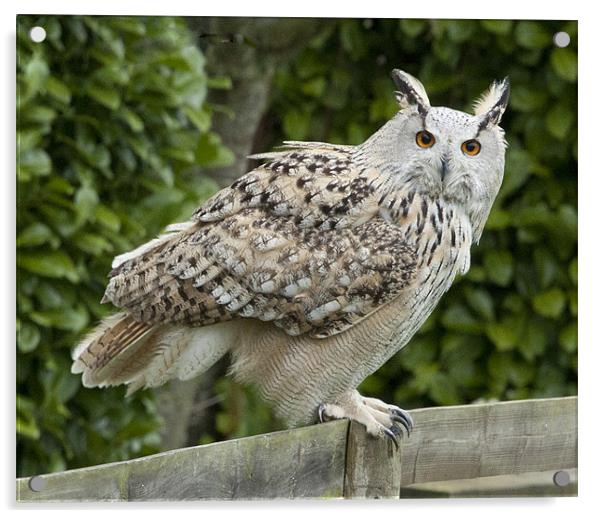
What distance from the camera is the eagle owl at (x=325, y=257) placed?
2.29m

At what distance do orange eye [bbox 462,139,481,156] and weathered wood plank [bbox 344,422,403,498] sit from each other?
25.0 inches

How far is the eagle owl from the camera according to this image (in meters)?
2.29

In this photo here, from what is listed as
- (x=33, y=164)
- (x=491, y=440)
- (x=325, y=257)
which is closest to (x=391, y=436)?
(x=491, y=440)

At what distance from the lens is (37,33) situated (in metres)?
2.51

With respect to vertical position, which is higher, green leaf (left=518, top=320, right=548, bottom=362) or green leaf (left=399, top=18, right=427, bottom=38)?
green leaf (left=399, top=18, right=427, bottom=38)

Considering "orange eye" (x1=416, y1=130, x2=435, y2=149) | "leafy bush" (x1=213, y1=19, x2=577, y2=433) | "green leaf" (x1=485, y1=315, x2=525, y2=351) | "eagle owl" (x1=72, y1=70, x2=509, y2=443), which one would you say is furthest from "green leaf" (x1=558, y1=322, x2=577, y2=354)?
"orange eye" (x1=416, y1=130, x2=435, y2=149)

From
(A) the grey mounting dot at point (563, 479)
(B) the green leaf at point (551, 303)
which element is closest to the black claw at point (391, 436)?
(A) the grey mounting dot at point (563, 479)

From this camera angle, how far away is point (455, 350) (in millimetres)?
2803

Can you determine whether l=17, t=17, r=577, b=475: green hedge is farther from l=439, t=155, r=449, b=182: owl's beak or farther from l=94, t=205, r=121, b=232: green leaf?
l=439, t=155, r=449, b=182: owl's beak

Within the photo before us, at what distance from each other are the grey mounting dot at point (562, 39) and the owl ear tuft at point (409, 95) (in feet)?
1.61

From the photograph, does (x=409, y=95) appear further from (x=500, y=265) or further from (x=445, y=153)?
(x=500, y=265)

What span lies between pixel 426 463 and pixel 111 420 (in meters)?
0.77

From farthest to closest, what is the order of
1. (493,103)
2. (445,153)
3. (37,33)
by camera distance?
(37,33), (493,103), (445,153)

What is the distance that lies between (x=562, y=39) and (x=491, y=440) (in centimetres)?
97
